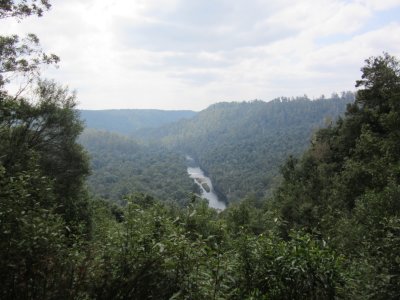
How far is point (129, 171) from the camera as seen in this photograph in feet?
450

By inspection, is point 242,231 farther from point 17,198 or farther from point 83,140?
point 83,140

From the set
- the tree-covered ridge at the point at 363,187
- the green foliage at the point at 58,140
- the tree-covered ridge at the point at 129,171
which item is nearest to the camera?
the tree-covered ridge at the point at 363,187

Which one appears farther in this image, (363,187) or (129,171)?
(129,171)

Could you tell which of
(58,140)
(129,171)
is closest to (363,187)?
(58,140)

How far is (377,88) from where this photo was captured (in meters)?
24.5

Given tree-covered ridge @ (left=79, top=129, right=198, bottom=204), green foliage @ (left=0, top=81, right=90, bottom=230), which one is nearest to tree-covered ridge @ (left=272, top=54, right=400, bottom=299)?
green foliage @ (left=0, top=81, right=90, bottom=230)

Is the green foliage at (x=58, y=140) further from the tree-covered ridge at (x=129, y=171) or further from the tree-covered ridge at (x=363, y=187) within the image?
the tree-covered ridge at (x=129, y=171)

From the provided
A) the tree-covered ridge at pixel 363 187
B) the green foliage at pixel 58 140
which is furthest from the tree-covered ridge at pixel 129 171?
the green foliage at pixel 58 140

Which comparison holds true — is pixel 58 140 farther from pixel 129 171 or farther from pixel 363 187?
pixel 129 171

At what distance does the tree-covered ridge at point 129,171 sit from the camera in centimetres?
10388

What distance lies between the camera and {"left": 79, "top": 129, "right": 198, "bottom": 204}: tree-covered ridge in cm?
10388

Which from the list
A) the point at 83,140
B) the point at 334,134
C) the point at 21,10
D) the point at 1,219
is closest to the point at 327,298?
the point at 1,219

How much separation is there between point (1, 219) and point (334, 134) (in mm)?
33832

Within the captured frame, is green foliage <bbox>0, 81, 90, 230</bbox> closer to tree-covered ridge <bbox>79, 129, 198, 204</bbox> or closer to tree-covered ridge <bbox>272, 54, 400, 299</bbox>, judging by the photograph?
tree-covered ridge <bbox>272, 54, 400, 299</bbox>
